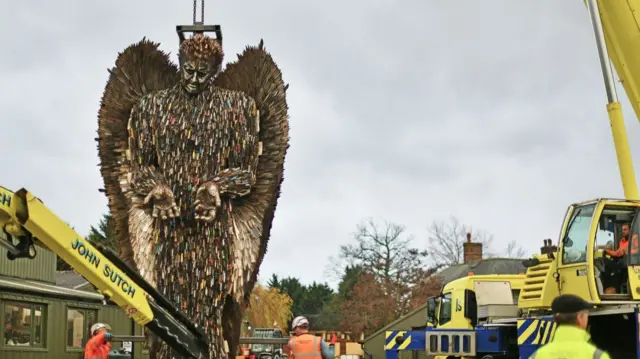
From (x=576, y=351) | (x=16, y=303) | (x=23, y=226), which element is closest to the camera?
(x=576, y=351)

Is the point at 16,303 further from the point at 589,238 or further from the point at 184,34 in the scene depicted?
the point at 589,238

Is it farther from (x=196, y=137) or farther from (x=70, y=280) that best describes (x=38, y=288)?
(x=70, y=280)

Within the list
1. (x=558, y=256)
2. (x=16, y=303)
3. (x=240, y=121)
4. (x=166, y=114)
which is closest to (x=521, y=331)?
(x=558, y=256)

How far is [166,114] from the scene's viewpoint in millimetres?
10156

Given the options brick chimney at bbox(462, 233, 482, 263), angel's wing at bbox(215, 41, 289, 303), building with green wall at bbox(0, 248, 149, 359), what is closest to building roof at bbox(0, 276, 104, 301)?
building with green wall at bbox(0, 248, 149, 359)

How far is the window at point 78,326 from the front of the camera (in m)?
18.6

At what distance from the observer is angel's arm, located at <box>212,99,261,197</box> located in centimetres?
993

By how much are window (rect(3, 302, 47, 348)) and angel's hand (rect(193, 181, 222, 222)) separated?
7.78m

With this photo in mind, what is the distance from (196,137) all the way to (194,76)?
79cm

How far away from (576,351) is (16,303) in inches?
558

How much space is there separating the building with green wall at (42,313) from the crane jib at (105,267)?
7.77 meters

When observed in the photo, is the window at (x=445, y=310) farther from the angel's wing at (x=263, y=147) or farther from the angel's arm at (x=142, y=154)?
the angel's arm at (x=142, y=154)

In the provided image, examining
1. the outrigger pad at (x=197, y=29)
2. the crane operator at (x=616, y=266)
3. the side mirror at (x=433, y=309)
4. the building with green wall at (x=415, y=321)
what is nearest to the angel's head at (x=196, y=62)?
the outrigger pad at (x=197, y=29)

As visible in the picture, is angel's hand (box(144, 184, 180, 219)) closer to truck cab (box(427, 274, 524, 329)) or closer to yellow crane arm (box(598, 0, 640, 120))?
yellow crane arm (box(598, 0, 640, 120))
